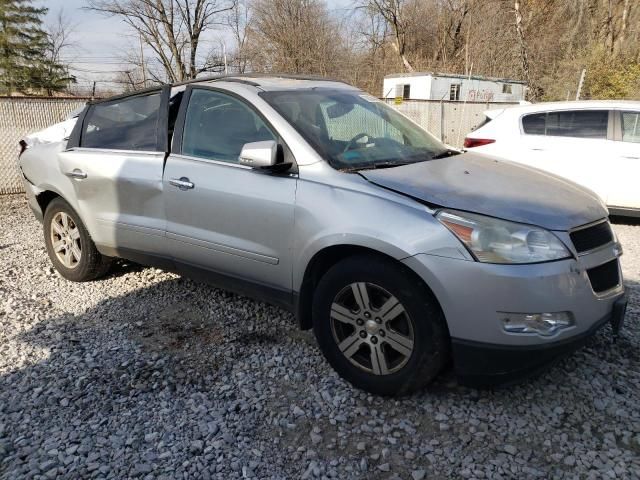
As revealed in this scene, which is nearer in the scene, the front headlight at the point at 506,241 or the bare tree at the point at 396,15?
the front headlight at the point at 506,241

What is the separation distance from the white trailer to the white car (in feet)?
57.0

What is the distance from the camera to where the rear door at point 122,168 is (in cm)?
378

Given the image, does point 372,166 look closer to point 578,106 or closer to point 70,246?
point 70,246

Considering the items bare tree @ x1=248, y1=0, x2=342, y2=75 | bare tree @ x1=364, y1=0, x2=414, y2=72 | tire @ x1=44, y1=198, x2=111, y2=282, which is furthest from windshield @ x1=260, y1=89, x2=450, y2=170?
bare tree @ x1=364, y1=0, x2=414, y2=72

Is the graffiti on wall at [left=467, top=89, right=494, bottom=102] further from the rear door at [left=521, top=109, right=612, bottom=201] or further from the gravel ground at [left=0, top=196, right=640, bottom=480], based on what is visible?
the gravel ground at [left=0, top=196, right=640, bottom=480]

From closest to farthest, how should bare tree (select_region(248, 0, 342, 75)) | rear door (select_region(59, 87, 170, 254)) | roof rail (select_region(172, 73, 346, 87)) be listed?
1. roof rail (select_region(172, 73, 346, 87))
2. rear door (select_region(59, 87, 170, 254))
3. bare tree (select_region(248, 0, 342, 75))

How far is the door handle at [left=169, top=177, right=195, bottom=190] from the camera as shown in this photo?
11.4 ft

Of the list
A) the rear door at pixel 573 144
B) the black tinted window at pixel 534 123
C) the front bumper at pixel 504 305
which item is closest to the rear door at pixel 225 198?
the front bumper at pixel 504 305

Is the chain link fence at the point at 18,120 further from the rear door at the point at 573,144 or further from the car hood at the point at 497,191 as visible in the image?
the car hood at the point at 497,191

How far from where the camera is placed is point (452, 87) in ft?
83.9

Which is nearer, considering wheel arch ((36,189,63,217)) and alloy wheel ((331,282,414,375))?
alloy wheel ((331,282,414,375))

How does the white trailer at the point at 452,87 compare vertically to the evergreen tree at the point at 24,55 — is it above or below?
below

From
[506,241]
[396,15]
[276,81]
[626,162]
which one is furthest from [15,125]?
[396,15]

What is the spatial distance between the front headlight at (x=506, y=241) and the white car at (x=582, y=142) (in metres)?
4.09
